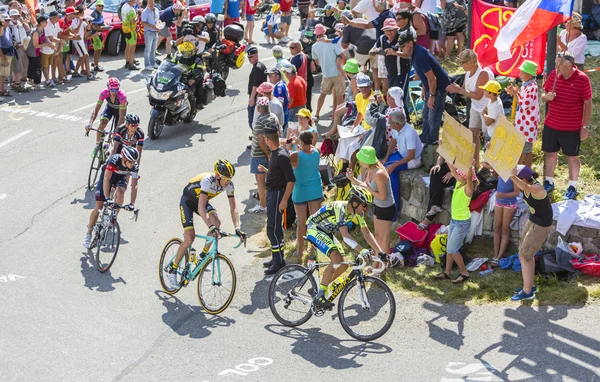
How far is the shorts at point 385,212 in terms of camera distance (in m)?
11.4

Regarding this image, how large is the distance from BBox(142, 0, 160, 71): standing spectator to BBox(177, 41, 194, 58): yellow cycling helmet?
173 inches

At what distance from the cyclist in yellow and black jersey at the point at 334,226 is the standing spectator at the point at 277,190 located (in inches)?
52.8

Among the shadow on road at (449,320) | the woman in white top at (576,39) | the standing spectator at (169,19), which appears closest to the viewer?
the shadow on road at (449,320)

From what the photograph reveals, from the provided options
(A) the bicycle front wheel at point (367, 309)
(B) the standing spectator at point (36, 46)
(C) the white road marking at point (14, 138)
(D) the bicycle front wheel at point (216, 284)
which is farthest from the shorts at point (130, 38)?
(A) the bicycle front wheel at point (367, 309)

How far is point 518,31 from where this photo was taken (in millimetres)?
11523

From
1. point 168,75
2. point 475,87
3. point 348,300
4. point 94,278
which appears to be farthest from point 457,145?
point 168,75

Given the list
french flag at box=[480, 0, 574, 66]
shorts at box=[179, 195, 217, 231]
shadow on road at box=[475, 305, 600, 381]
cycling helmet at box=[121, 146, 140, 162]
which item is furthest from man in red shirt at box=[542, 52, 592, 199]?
cycling helmet at box=[121, 146, 140, 162]

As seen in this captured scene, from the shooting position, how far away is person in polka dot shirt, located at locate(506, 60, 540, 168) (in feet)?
38.0

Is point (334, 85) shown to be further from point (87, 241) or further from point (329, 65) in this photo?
point (87, 241)

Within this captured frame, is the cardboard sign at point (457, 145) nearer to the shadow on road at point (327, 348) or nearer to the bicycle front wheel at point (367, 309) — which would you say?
the bicycle front wheel at point (367, 309)

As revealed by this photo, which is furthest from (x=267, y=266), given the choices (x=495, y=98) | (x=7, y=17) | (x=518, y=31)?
(x=7, y=17)

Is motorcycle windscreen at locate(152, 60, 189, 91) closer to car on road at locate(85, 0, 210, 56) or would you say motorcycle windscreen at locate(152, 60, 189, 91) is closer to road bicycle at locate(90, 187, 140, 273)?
road bicycle at locate(90, 187, 140, 273)

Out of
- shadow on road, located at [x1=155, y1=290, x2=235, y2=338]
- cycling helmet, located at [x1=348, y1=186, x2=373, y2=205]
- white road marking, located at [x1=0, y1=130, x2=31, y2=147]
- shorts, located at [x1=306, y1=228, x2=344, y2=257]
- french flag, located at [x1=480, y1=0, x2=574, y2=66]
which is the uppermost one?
french flag, located at [x1=480, y1=0, x2=574, y2=66]

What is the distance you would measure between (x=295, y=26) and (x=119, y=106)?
45.1ft
